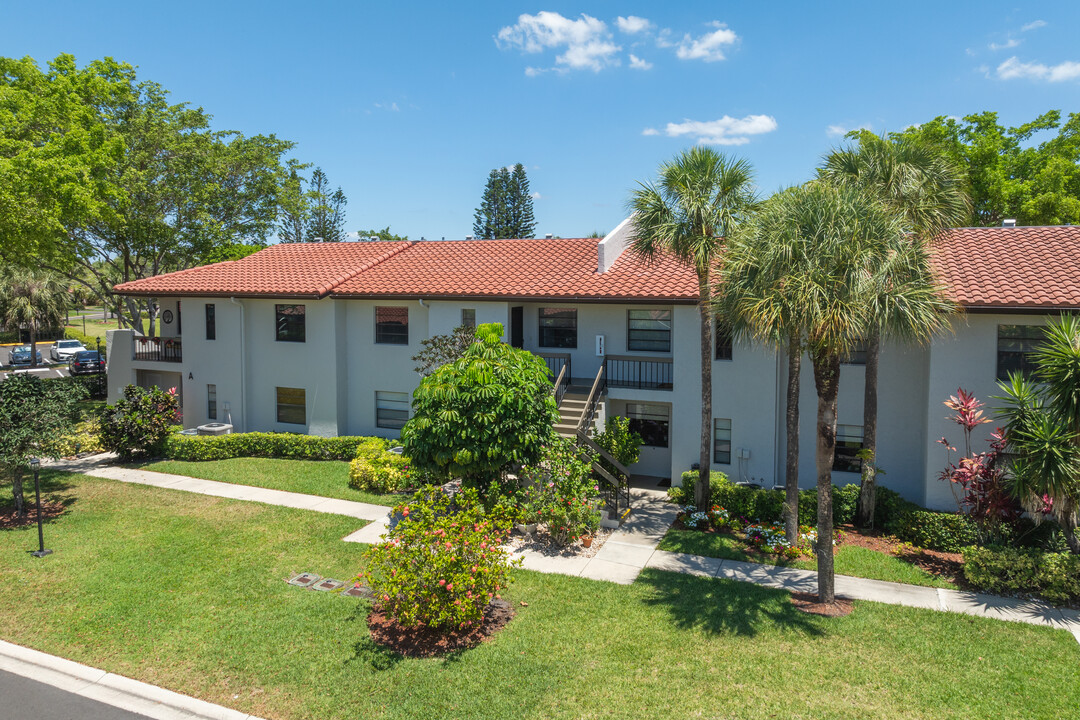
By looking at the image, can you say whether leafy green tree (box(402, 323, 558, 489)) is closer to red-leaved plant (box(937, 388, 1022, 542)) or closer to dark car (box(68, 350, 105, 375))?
red-leaved plant (box(937, 388, 1022, 542))

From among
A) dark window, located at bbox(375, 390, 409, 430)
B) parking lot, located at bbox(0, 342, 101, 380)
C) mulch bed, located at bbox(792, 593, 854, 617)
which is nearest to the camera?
mulch bed, located at bbox(792, 593, 854, 617)

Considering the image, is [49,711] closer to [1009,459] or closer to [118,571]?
[118,571]

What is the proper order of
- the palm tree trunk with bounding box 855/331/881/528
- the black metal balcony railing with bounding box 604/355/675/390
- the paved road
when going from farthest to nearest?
the black metal balcony railing with bounding box 604/355/675/390
the palm tree trunk with bounding box 855/331/881/528
the paved road

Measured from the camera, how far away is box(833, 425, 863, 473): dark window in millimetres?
16922

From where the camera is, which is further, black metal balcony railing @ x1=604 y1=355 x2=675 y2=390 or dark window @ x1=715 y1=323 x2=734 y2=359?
black metal balcony railing @ x1=604 y1=355 x2=675 y2=390

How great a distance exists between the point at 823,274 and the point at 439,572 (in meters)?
7.34

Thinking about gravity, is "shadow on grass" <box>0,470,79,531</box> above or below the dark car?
below

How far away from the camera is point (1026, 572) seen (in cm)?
1147

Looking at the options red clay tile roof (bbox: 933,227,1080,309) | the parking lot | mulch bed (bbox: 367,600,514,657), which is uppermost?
red clay tile roof (bbox: 933,227,1080,309)

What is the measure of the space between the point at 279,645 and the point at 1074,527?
13.7 metres

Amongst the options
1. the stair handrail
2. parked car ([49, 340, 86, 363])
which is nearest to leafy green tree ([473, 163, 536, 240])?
parked car ([49, 340, 86, 363])

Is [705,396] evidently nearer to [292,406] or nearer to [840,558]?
[840,558]

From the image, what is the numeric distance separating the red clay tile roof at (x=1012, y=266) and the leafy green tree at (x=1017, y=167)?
46.5ft

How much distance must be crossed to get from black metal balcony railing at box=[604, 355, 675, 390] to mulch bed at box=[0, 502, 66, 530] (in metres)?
14.5
